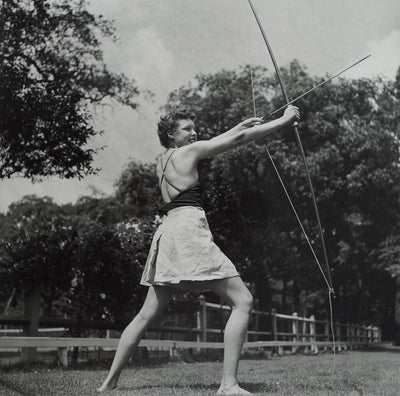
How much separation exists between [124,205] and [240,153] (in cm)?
914

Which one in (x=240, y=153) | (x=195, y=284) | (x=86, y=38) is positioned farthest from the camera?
(x=240, y=153)

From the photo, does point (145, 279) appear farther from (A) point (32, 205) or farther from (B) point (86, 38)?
(A) point (32, 205)

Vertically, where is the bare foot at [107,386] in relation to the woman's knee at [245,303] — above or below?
below

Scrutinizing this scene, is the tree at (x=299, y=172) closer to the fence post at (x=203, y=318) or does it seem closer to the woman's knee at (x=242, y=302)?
the fence post at (x=203, y=318)

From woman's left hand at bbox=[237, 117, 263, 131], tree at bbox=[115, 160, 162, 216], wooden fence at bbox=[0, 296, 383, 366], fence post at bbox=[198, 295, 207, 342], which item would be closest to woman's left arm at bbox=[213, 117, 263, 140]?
woman's left hand at bbox=[237, 117, 263, 131]

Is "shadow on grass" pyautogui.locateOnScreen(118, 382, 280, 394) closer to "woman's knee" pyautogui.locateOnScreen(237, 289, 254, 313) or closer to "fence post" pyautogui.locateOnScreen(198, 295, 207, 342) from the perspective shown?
"woman's knee" pyautogui.locateOnScreen(237, 289, 254, 313)

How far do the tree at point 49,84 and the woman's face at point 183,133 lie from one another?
12.2 feet

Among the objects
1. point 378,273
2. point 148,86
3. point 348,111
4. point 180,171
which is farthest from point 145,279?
point 378,273

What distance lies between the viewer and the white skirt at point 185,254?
3.37 meters

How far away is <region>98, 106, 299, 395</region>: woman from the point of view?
336 centimetres

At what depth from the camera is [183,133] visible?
383cm

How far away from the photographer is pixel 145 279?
360 cm

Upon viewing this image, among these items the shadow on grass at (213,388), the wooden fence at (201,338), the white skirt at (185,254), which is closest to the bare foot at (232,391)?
the shadow on grass at (213,388)

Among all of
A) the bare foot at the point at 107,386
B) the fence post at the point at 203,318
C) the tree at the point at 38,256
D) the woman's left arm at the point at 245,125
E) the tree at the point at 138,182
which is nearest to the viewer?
the bare foot at the point at 107,386
